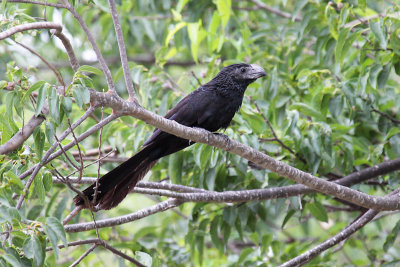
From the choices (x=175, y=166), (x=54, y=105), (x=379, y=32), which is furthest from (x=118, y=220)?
(x=379, y=32)

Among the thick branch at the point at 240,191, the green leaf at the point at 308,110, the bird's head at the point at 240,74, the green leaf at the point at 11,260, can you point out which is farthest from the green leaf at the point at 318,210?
the green leaf at the point at 11,260

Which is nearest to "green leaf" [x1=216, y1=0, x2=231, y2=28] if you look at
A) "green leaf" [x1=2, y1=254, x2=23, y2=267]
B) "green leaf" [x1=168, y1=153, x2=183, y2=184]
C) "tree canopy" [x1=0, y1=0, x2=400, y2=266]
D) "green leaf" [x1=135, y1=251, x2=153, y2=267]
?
"tree canopy" [x1=0, y1=0, x2=400, y2=266]

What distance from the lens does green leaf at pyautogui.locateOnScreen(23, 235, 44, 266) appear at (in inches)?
92.3

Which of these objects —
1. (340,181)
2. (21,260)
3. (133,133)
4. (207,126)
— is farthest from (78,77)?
(340,181)

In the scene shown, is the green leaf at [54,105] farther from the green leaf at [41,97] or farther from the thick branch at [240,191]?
the thick branch at [240,191]

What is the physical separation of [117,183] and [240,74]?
135 cm

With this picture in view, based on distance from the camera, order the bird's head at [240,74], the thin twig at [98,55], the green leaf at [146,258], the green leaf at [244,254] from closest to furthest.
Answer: the thin twig at [98,55] → the green leaf at [146,258] → the bird's head at [240,74] → the green leaf at [244,254]

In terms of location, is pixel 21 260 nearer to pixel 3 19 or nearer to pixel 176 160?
pixel 3 19

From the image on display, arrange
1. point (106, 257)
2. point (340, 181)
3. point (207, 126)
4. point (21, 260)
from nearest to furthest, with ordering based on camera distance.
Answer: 1. point (21, 260)
2. point (207, 126)
3. point (340, 181)
4. point (106, 257)

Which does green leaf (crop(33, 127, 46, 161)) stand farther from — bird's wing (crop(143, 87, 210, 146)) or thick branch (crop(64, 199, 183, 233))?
bird's wing (crop(143, 87, 210, 146))

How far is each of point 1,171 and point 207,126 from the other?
1610 mm

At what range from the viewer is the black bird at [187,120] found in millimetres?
3367

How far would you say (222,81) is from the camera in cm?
406

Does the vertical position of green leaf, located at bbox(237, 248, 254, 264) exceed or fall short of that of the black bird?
it falls short
